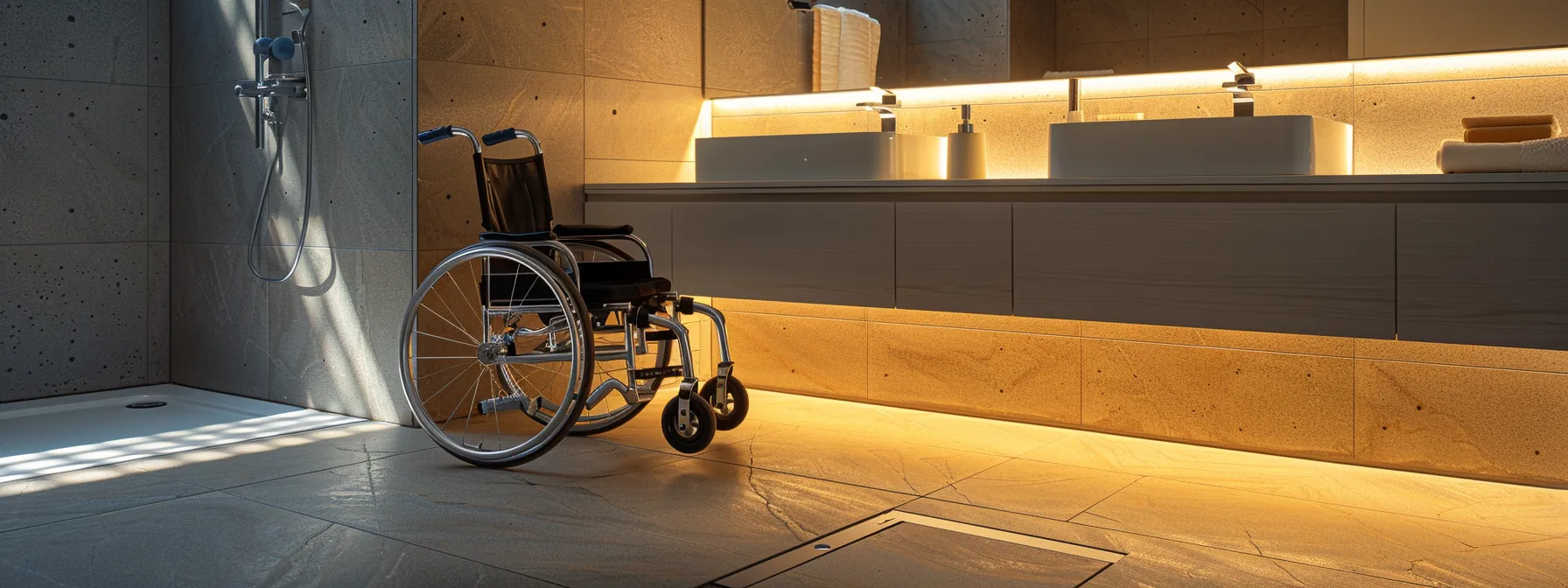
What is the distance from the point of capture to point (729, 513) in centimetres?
253

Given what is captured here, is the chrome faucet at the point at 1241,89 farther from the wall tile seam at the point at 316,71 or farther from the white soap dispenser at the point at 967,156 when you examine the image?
the wall tile seam at the point at 316,71

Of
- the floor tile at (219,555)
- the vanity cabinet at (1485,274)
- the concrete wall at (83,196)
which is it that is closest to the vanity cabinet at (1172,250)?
the vanity cabinet at (1485,274)

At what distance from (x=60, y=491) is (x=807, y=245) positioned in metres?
1.81

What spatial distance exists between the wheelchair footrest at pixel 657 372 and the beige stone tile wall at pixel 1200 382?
3.36 ft

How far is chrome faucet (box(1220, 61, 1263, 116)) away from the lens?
3.04 meters

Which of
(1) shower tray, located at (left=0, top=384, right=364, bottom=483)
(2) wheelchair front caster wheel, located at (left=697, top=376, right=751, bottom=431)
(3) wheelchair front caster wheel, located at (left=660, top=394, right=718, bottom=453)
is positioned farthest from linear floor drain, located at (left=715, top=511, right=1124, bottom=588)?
(1) shower tray, located at (left=0, top=384, right=364, bottom=483)

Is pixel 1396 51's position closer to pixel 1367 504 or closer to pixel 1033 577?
pixel 1367 504

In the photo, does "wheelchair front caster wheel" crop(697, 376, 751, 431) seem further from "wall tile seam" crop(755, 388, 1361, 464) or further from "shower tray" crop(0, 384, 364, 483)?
"shower tray" crop(0, 384, 364, 483)

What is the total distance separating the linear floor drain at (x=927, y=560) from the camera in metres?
2.09

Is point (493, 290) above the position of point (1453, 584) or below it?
above

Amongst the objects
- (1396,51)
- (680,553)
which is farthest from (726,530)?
(1396,51)

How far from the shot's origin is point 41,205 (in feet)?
12.7

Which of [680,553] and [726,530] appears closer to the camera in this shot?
[680,553]

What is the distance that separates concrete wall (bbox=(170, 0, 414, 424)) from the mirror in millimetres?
1151
